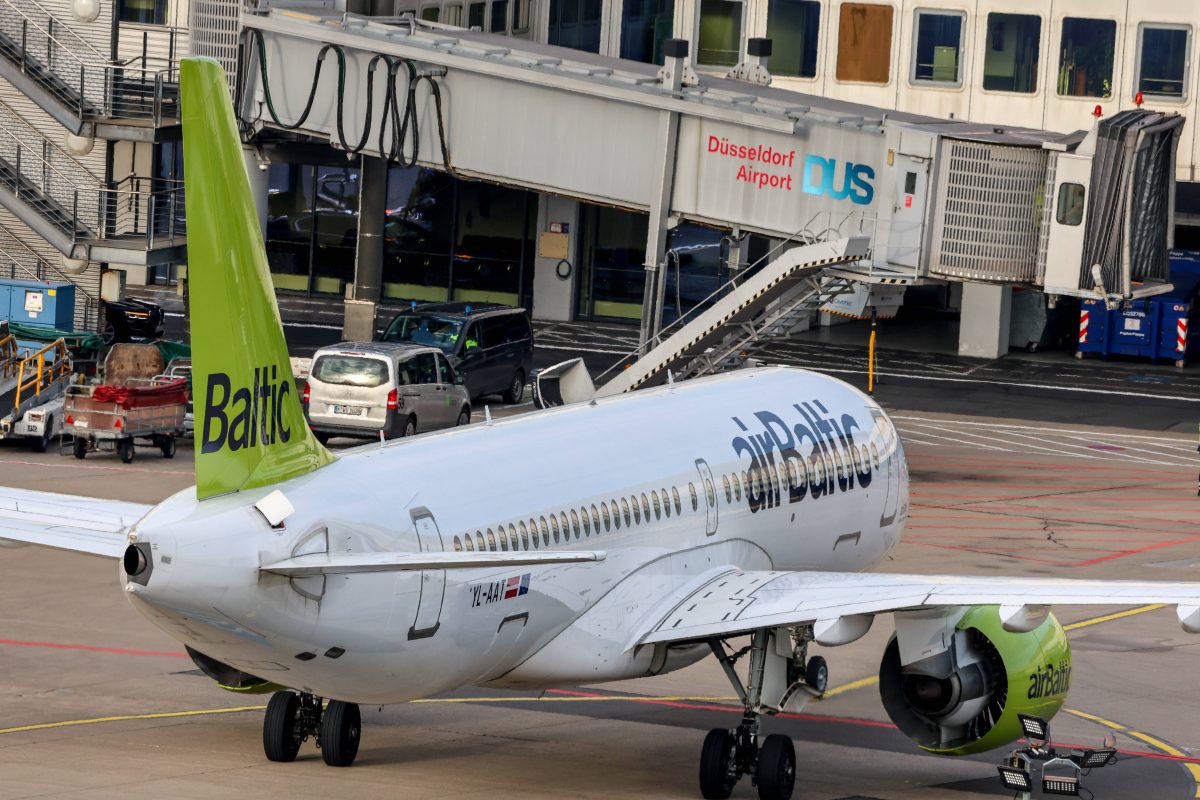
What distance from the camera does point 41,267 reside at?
59.1 m

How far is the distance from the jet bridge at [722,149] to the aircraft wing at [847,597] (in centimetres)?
2504

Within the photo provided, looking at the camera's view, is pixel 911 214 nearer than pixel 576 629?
No

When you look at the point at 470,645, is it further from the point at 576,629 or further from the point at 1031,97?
the point at 1031,97

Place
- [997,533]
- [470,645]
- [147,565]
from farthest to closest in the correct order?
1. [997,533]
2. [470,645]
3. [147,565]

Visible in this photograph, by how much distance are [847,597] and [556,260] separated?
54956 millimetres

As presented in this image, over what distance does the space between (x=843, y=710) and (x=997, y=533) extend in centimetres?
1438

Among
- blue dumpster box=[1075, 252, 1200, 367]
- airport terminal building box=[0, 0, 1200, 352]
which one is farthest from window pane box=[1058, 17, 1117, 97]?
blue dumpster box=[1075, 252, 1200, 367]

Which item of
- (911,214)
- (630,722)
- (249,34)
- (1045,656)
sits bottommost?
(630,722)

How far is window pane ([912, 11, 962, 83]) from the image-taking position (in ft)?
231

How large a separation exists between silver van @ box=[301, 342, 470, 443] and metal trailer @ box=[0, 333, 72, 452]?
19.6 ft

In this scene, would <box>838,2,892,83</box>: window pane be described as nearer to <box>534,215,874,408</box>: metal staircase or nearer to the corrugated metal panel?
<box>534,215,874,408</box>: metal staircase

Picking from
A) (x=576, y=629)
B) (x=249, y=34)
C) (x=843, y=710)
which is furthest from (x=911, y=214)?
(x=576, y=629)

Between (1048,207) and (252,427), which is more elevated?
(1048,207)

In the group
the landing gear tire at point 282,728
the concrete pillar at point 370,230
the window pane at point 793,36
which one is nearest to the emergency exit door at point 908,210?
the concrete pillar at point 370,230
